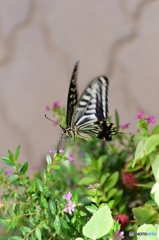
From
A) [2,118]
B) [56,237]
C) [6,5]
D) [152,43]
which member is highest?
[6,5]

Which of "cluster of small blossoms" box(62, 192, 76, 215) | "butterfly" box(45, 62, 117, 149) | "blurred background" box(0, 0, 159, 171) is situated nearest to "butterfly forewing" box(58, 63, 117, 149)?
"butterfly" box(45, 62, 117, 149)

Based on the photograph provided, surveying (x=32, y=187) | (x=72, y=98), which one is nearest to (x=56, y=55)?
(x=72, y=98)

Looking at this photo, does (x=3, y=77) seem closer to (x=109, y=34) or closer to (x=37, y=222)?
(x=109, y=34)

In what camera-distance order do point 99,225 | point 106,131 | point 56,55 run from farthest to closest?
point 56,55
point 106,131
point 99,225

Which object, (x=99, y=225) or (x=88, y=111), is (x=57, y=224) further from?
(x=88, y=111)

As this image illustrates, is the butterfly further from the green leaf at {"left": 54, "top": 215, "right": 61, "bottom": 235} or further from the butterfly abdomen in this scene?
the green leaf at {"left": 54, "top": 215, "right": 61, "bottom": 235}

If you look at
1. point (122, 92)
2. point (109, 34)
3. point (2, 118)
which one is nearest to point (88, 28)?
point (109, 34)
